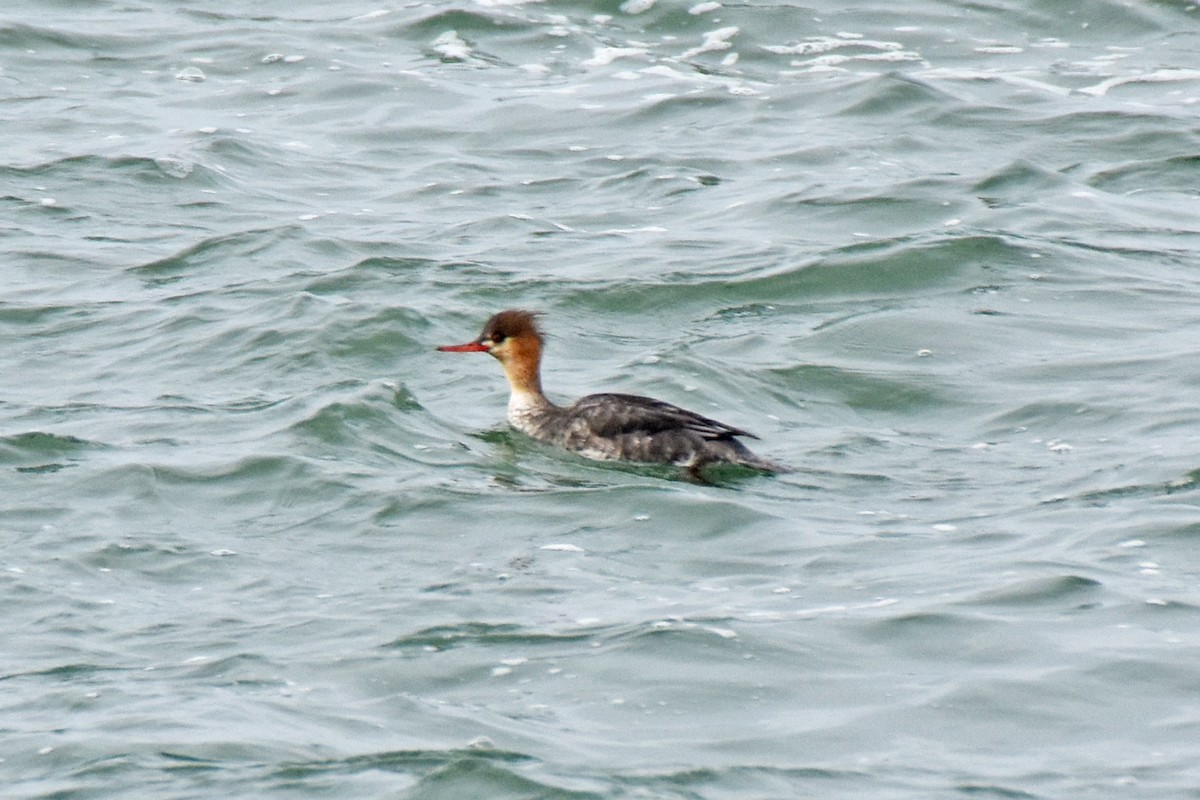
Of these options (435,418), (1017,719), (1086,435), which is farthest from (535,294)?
(1017,719)

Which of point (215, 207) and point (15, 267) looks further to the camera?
point (215, 207)

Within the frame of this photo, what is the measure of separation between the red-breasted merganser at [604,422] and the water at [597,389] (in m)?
0.13

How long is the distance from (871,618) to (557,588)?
4.39ft

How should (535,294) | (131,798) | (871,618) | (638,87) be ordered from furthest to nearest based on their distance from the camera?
(638,87), (535,294), (871,618), (131,798)

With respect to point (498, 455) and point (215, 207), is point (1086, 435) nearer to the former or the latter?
point (498, 455)

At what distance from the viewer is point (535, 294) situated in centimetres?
1338

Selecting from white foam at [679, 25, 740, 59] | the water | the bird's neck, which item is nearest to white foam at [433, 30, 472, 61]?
the water

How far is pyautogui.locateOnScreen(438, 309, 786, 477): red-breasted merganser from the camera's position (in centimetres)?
1009

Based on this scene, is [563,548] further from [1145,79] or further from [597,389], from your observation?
[1145,79]

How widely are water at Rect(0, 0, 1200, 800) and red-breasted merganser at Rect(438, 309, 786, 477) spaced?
0.44 feet

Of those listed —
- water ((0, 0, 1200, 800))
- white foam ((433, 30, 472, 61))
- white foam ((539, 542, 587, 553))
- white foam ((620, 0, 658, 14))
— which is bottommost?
white foam ((539, 542, 587, 553))

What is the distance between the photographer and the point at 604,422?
10.4 metres

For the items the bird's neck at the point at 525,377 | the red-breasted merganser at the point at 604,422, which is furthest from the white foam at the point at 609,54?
the bird's neck at the point at 525,377

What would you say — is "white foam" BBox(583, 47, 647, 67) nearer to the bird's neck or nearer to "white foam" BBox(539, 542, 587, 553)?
the bird's neck
